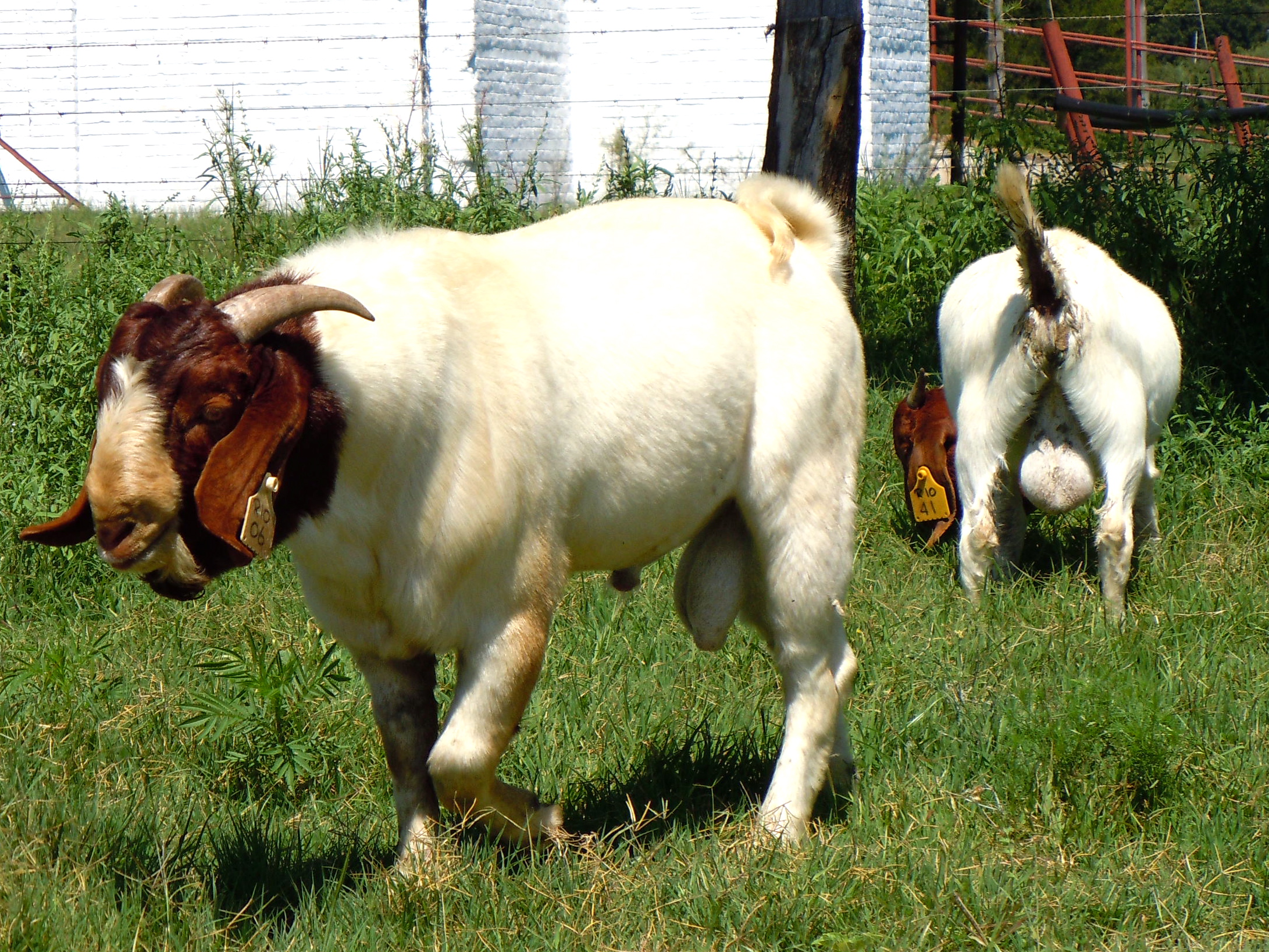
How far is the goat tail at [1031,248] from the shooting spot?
5727 millimetres

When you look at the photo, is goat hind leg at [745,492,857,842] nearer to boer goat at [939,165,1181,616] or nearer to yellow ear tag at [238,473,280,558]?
yellow ear tag at [238,473,280,558]

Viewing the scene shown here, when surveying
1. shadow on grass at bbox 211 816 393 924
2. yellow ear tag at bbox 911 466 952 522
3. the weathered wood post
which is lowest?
shadow on grass at bbox 211 816 393 924

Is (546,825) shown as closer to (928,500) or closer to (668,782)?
(668,782)

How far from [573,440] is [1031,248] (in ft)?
10.2

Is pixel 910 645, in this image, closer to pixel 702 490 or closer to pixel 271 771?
pixel 702 490

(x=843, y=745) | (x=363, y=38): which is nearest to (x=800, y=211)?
(x=843, y=745)

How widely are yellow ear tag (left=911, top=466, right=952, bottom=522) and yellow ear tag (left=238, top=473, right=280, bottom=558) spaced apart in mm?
4597

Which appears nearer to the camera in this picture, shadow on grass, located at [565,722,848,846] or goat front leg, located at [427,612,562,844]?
goat front leg, located at [427,612,562,844]

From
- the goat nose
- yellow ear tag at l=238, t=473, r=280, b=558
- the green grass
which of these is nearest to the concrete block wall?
the green grass

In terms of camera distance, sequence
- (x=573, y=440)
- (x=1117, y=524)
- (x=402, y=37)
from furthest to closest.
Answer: (x=402, y=37) < (x=1117, y=524) < (x=573, y=440)

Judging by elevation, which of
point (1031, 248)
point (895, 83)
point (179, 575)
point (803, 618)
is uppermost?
point (895, 83)

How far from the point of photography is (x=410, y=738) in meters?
3.61

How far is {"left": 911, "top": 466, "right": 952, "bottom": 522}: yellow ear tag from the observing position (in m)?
6.76

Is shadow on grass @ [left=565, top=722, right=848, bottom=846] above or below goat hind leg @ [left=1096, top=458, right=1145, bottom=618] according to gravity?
below
